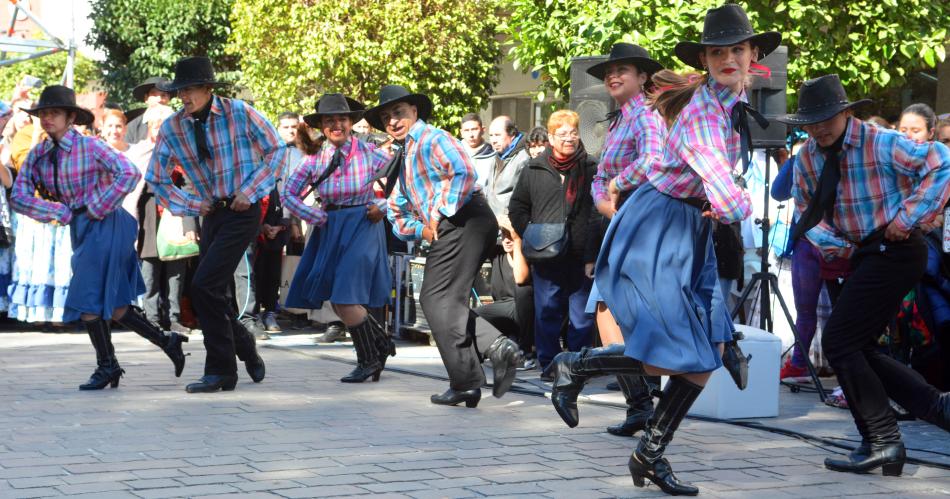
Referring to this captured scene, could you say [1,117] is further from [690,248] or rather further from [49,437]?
[690,248]

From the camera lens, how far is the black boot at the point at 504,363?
803 cm

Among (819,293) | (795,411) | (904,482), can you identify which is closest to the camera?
(904,482)

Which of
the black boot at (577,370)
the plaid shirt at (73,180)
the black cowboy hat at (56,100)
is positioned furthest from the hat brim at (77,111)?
the black boot at (577,370)

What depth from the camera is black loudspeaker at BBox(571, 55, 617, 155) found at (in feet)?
37.6

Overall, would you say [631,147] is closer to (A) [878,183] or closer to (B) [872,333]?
(A) [878,183]

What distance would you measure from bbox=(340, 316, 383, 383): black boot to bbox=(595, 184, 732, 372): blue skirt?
11.7 feet

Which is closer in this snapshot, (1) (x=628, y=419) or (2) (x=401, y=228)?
(1) (x=628, y=419)

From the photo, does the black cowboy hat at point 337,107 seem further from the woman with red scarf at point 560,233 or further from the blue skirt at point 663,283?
the blue skirt at point 663,283

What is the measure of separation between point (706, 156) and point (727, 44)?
560 mm

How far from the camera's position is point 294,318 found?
45.5ft

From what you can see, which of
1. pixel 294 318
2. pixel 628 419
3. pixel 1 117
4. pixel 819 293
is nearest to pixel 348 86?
pixel 294 318

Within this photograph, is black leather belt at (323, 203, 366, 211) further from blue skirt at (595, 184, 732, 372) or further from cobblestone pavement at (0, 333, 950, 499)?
blue skirt at (595, 184, 732, 372)

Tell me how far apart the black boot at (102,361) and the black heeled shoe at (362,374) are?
4.83 feet

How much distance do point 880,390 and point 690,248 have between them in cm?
133
